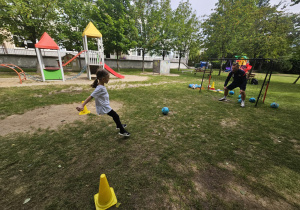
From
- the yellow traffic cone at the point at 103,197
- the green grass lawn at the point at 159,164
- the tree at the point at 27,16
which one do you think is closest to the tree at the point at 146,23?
the tree at the point at 27,16

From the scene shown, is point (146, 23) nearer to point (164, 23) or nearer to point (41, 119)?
point (164, 23)

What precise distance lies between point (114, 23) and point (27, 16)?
8.29m

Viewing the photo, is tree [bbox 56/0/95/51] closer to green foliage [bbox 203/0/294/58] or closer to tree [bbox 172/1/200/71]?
tree [bbox 172/1/200/71]

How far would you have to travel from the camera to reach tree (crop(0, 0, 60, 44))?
10.8 metres

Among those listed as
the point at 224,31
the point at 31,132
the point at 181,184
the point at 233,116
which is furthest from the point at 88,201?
the point at 224,31

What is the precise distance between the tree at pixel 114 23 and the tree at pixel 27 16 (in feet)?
16.9

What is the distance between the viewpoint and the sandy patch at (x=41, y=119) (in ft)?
11.9

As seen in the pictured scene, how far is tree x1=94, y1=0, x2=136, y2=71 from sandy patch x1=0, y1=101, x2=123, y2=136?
1363 centimetres

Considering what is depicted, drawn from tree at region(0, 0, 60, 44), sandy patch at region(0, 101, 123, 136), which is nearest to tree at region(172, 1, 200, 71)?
tree at region(0, 0, 60, 44)

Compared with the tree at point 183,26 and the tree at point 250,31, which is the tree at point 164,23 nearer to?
the tree at point 183,26

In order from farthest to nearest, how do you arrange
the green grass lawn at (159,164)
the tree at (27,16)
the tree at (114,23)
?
the tree at (114,23) < the tree at (27,16) < the green grass lawn at (159,164)

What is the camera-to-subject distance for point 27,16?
37.1ft

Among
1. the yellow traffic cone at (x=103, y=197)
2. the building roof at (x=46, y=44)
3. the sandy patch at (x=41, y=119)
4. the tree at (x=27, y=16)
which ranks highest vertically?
the tree at (x=27, y=16)

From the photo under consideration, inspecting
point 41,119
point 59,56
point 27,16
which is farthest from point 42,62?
point 41,119
